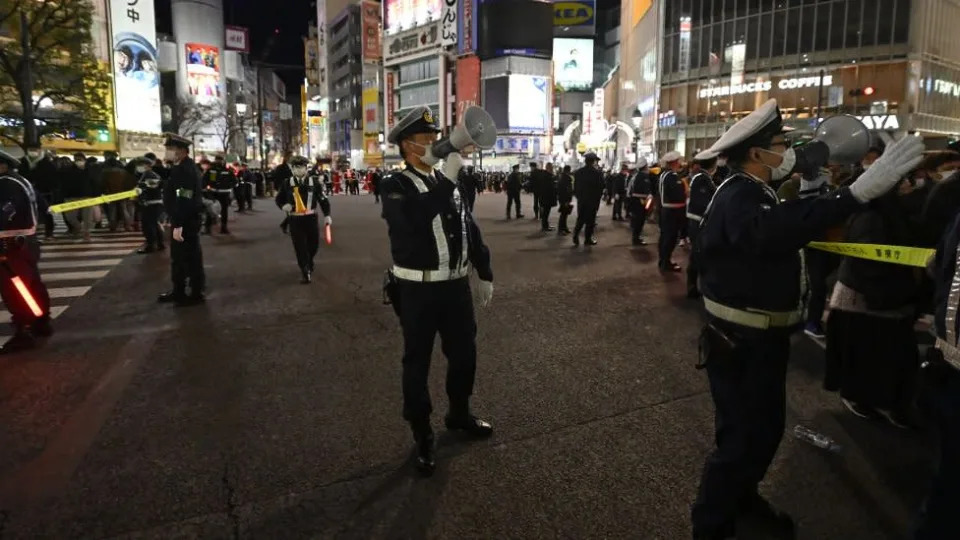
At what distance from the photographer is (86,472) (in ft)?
11.9

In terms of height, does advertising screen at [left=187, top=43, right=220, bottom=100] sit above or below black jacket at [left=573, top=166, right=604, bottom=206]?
above

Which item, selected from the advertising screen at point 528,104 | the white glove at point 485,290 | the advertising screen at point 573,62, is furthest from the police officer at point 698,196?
the advertising screen at point 573,62

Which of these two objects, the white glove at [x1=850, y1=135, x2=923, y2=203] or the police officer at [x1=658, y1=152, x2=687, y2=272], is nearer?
the white glove at [x1=850, y1=135, x2=923, y2=203]

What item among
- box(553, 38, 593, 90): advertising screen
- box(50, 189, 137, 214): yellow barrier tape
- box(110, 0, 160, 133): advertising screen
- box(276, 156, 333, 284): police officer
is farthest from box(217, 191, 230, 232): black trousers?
box(553, 38, 593, 90): advertising screen

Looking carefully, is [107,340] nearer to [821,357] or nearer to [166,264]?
[166,264]

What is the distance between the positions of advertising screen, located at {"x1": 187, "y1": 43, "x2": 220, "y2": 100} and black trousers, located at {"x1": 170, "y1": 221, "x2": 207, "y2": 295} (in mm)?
95957

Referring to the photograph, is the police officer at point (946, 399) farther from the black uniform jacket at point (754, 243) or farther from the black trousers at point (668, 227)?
the black trousers at point (668, 227)

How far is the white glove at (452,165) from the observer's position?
3.50 meters

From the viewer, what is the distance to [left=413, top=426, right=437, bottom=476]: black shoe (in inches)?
141

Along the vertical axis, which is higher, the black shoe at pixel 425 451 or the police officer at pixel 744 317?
the police officer at pixel 744 317

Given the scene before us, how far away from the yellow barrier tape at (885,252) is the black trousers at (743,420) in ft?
3.54

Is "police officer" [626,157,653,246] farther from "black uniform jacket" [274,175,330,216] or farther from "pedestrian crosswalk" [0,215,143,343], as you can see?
"pedestrian crosswalk" [0,215,143,343]

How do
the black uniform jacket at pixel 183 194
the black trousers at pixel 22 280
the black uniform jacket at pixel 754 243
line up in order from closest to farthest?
the black uniform jacket at pixel 754 243 < the black trousers at pixel 22 280 < the black uniform jacket at pixel 183 194

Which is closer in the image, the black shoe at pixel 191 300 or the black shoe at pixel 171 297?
the black shoe at pixel 191 300
